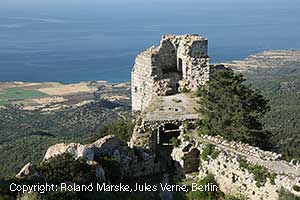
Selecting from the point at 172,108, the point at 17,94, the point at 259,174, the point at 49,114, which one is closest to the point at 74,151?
the point at 259,174

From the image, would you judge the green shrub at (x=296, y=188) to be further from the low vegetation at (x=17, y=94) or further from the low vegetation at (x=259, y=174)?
the low vegetation at (x=17, y=94)

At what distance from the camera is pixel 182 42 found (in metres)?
18.7

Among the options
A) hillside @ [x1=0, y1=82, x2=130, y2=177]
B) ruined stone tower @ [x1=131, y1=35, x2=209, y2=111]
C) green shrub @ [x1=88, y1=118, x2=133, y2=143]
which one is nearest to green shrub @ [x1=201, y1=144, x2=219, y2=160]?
green shrub @ [x1=88, y1=118, x2=133, y2=143]

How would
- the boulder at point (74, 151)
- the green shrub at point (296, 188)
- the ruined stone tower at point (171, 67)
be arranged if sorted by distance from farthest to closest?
1. the ruined stone tower at point (171, 67)
2. the boulder at point (74, 151)
3. the green shrub at point (296, 188)

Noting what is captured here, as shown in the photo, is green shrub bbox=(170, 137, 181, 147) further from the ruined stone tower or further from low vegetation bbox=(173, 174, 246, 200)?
the ruined stone tower

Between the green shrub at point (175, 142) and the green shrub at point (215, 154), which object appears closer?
the green shrub at point (215, 154)

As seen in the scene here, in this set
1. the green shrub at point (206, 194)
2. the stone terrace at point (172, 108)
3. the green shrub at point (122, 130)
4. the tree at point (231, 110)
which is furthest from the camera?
the green shrub at point (122, 130)

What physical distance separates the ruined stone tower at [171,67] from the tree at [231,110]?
2497mm

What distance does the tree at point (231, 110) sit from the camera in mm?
13703

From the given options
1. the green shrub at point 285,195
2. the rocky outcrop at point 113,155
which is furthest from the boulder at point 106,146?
the green shrub at point 285,195

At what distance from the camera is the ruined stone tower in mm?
18078

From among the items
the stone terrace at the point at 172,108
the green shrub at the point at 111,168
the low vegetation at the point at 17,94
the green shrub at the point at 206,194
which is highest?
the stone terrace at the point at 172,108

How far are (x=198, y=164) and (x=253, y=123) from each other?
262 cm

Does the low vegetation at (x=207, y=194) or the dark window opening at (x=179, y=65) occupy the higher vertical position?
the dark window opening at (x=179, y=65)
